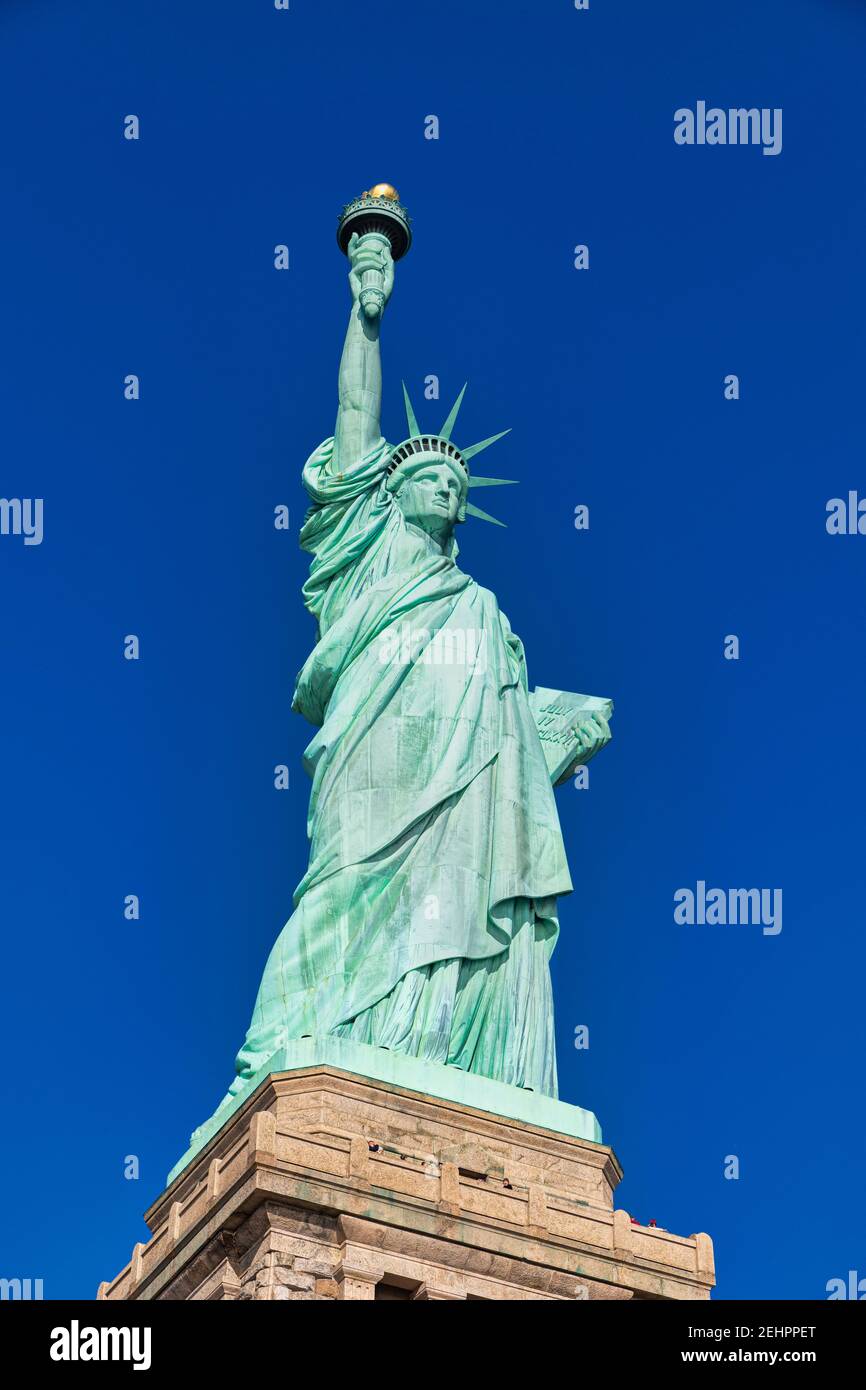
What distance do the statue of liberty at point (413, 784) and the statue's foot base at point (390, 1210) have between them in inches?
53.5

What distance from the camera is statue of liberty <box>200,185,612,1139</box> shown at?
29266 millimetres

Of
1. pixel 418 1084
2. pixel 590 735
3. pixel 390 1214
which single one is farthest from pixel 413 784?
pixel 390 1214

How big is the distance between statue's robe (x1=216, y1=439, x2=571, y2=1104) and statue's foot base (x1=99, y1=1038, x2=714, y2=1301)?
1363 mm

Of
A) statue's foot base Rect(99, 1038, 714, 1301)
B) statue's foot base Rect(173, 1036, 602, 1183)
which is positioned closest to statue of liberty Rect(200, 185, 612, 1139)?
statue's foot base Rect(173, 1036, 602, 1183)

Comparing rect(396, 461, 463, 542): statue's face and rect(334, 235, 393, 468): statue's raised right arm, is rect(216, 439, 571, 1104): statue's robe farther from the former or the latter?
rect(334, 235, 393, 468): statue's raised right arm

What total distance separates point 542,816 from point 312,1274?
8760 millimetres

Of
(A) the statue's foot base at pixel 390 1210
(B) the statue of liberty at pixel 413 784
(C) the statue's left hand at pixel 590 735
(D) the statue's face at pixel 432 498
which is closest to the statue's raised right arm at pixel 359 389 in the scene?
(B) the statue of liberty at pixel 413 784

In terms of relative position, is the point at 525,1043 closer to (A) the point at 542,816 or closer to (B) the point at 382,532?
(A) the point at 542,816

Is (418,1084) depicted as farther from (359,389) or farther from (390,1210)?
(359,389)

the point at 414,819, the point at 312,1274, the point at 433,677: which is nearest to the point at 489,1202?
the point at 312,1274

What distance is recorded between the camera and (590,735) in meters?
33.8

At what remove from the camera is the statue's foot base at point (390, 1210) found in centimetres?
2489

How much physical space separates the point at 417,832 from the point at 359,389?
7973 mm
